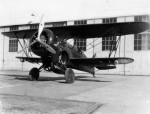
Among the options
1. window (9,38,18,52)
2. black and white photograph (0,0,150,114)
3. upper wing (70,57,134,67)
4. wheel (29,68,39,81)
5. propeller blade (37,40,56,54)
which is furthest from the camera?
window (9,38,18,52)

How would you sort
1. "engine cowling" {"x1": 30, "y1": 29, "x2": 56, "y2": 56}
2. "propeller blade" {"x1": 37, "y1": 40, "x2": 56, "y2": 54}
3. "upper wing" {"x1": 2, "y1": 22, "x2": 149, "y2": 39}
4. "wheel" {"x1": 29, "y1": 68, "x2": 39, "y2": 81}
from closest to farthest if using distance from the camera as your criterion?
1. "propeller blade" {"x1": 37, "y1": 40, "x2": 56, "y2": 54}
2. "engine cowling" {"x1": 30, "y1": 29, "x2": 56, "y2": 56}
3. "upper wing" {"x1": 2, "y1": 22, "x2": 149, "y2": 39}
4. "wheel" {"x1": 29, "y1": 68, "x2": 39, "y2": 81}

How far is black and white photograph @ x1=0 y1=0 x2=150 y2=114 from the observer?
684cm

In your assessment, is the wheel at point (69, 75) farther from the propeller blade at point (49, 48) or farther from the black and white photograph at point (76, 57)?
the propeller blade at point (49, 48)

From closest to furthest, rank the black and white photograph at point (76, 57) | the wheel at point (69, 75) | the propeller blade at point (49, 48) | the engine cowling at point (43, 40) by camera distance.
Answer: the black and white photograph at point (76, 57), the propeller blade at point (49, 48), the engine cowling at point (43, 40), the wheel at point (69, 75)

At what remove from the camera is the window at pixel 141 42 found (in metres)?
24.6

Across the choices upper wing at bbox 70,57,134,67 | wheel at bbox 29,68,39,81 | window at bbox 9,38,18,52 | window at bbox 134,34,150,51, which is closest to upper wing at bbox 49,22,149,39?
upper wing at bbox 70,57,134,67

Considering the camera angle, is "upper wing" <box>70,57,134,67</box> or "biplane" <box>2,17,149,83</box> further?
"upper wing" <box>70,57,134,67</box>

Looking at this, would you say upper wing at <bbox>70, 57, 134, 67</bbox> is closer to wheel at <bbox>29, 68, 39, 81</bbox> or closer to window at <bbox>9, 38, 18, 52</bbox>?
wheel at <bbox>29, 68, 39, 81</bbox>

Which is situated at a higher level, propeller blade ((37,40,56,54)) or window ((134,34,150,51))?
window ((134,34,150,51))

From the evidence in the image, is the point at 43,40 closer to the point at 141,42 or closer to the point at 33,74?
the point at 33,74

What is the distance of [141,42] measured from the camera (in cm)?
2470

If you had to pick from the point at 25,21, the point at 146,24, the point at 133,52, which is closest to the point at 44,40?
the point at 146,24

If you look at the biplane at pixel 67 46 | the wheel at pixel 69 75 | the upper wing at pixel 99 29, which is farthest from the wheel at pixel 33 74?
the upper wing at pixel 99 29

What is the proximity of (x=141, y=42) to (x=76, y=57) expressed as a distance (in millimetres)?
12071
